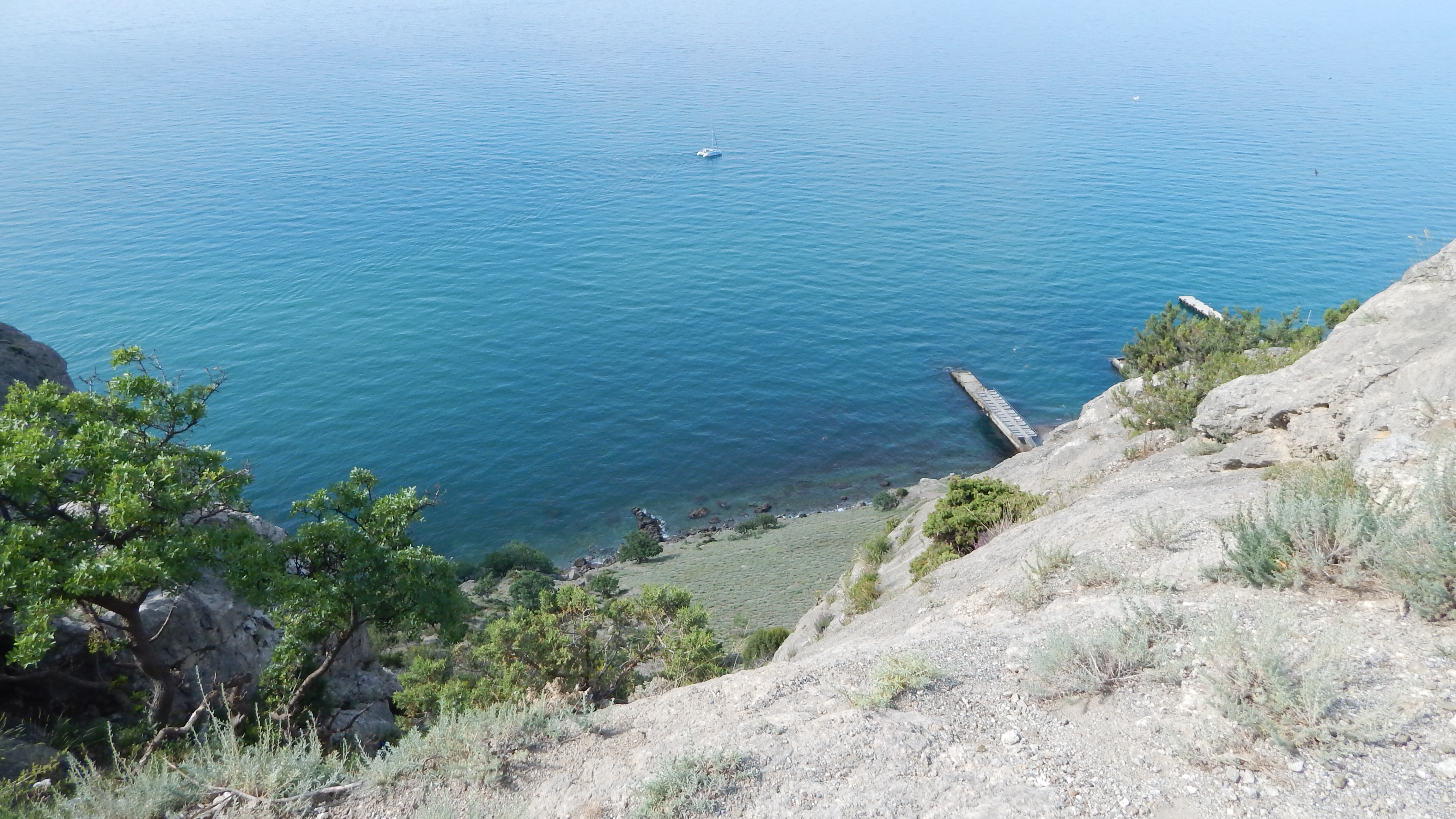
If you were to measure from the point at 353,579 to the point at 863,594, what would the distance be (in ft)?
37.6

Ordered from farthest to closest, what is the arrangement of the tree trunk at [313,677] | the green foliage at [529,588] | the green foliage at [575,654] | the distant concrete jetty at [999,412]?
the distant concrete jetty at [999,412], the green foliage at [529,588], the green foliage at [575,654], the tree trunk at [313,677]

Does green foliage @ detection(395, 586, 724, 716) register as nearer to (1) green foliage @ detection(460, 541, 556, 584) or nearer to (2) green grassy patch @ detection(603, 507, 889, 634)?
(2) green grassy patch @ detection(603, 507, 889, 634)

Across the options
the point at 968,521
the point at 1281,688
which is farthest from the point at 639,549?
the point at 1281,688

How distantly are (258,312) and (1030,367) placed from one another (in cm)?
6327

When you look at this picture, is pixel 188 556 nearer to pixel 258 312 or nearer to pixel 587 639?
pixel 587 639

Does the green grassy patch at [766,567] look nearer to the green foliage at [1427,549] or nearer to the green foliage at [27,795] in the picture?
the green foliage at [27,795]

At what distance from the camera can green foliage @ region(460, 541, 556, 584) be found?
40969 millimetres

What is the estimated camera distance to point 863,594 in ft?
64.1

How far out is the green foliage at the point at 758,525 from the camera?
44625mm

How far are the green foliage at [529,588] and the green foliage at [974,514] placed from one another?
18.1 metres

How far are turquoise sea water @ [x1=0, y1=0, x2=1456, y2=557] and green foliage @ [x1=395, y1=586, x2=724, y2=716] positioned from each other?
2725cm

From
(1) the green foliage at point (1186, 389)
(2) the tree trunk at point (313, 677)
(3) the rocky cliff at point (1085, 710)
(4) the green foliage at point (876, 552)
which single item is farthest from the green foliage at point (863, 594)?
(2) the tree trunk at point (313, 677)

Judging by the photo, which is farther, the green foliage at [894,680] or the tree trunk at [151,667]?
the tree trunk at [151,667]

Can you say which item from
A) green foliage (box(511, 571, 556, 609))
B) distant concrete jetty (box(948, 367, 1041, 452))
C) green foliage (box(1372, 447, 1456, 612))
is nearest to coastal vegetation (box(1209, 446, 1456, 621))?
green foliage (box(1372, 447, 1456, 612))
